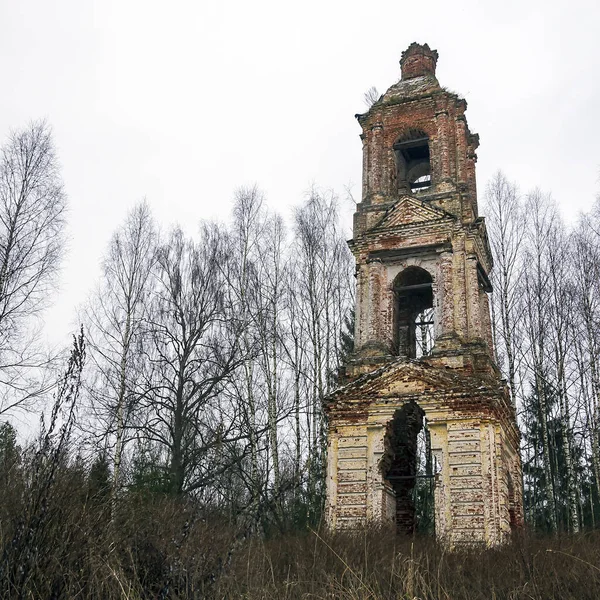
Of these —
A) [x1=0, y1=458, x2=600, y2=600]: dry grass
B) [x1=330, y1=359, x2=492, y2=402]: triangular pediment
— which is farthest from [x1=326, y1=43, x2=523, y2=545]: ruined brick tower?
[x1=0, y1=458, x2=600, y2=600]: dry grass

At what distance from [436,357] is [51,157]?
10.1 meters

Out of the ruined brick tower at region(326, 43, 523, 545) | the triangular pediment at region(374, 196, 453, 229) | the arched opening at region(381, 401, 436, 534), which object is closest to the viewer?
the ruined brick tower at region(326, 43, 523, 545)

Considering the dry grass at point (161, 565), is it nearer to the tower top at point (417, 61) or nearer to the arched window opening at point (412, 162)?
the arched window opening at point (412, 162)

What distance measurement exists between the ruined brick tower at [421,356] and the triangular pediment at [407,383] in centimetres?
2

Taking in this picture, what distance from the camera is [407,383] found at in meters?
13.8

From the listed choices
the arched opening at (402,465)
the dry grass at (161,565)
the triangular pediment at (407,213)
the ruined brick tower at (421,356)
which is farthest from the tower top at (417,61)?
the dry grass at (161,565)

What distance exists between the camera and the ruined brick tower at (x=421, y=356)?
12875 millimetres

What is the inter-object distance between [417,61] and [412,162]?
10.9ft

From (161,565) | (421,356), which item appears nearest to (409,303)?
(421,356)

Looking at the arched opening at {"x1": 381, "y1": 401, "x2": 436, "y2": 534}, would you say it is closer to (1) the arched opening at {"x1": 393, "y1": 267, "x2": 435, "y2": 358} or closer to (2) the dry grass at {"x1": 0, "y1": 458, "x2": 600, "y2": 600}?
(1) the arched opening at {"x1": 393, "y1": 267, "x2": 435, "y2": 358}

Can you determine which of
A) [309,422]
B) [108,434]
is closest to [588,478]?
[309,422]

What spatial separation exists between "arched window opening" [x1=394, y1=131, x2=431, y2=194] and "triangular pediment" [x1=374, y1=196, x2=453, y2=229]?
0.95 m

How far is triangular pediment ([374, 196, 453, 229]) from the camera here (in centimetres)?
1571

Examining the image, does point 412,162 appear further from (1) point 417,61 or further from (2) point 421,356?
(2) point 421,356
